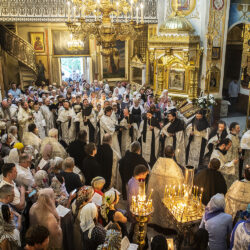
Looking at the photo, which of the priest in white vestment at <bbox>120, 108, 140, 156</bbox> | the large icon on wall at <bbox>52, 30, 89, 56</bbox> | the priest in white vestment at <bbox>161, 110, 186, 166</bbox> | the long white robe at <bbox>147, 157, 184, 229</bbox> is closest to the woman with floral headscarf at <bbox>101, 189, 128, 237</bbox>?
the long white robe at <bbox>147, 157, 184, 229</bbox>

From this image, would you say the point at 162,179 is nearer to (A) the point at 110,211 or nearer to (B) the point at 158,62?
(A) the point at 110,211

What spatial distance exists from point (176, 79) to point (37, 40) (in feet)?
31.5

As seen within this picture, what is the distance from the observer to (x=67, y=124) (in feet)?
30.4

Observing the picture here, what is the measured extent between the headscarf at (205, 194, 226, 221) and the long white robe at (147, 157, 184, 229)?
45.1 inches

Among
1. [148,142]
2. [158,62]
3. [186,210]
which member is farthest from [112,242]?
[158,62]

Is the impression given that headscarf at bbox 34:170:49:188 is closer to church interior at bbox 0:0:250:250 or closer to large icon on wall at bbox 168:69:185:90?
church interior at bbox 0:0:250:250

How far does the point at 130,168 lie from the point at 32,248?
2.69 m

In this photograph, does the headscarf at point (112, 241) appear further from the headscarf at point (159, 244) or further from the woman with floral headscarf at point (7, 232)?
the woman with floral headscarf at point (7, 232)

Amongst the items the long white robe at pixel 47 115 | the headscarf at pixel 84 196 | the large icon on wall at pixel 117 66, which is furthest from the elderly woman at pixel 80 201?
the large icon on wall at pixel 117 66

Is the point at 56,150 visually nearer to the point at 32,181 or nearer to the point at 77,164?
the point at 77,164

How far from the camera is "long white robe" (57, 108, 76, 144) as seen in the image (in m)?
9.04

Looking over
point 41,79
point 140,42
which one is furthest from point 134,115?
point 41,79

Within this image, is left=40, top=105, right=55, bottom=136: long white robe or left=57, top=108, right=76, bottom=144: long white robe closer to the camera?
left=57, top=108, right=76, bottom=144: long white robe

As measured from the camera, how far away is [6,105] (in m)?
8.60
